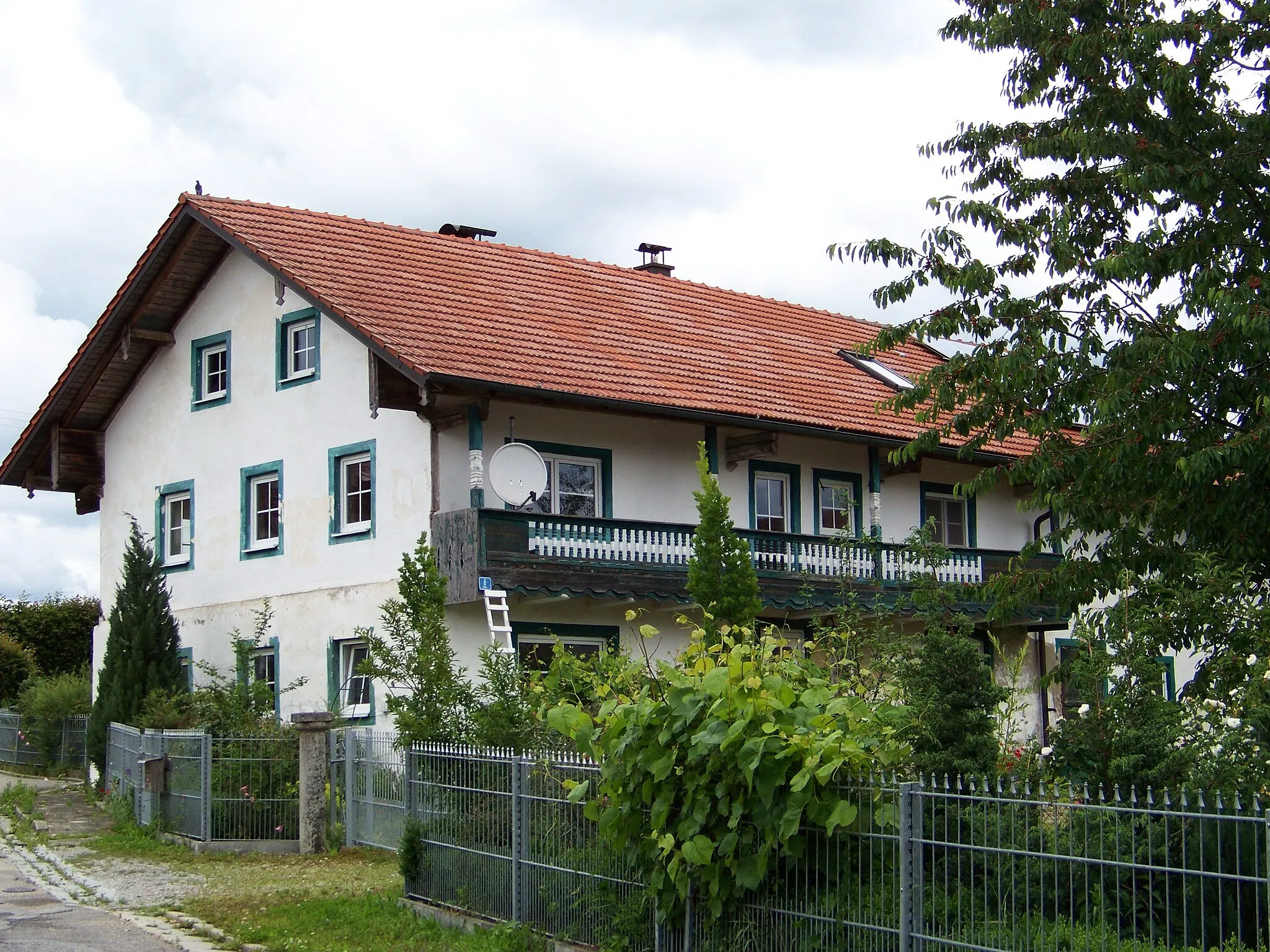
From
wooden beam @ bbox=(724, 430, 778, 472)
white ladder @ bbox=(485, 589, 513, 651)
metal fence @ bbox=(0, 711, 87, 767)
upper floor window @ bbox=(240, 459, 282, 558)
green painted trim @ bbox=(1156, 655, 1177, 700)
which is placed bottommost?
metal fence @ bbox=(0, 711, 87, 767)

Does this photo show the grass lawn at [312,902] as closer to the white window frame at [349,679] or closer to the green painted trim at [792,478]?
the white window frame at [349,679]

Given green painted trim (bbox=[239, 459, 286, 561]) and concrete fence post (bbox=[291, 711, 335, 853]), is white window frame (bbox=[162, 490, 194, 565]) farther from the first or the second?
concrete fence post (bbox=[291, 711, 335, 853])

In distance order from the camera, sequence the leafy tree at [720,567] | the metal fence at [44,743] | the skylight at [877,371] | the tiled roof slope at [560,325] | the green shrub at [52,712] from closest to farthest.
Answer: the leafy tree at [720,567] < the tiled roof slope at [560,325] < the metal fence at [44,743] < the green shrub at [52,712] < the skylight at [877,371]

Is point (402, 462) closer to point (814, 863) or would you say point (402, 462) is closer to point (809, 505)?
point (809, 505)

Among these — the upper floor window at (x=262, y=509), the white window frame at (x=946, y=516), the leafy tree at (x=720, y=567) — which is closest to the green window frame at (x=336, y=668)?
the upper floor window at (x=262, y=509)

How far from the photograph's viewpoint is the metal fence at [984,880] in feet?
22.5

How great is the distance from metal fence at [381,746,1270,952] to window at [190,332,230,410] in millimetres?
15613

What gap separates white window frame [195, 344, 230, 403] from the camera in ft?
80.4

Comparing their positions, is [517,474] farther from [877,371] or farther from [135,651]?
[877,371]

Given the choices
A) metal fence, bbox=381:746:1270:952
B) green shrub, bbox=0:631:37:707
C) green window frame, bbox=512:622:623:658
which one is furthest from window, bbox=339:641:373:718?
green shrub, bbox=0:631:37:707

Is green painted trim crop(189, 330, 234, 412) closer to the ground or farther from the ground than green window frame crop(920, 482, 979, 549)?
farther from the ground

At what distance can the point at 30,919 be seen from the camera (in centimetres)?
1251

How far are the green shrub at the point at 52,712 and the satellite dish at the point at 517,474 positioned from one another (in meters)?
10.0

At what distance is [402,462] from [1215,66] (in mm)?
11110
